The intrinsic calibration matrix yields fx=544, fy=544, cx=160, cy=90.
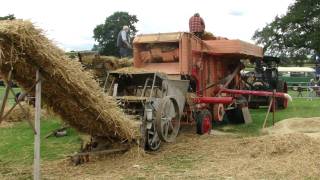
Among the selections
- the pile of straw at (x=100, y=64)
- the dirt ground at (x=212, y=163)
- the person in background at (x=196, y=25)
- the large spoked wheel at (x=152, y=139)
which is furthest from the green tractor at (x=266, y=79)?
the large spoked wheel at (x=152, y=139)

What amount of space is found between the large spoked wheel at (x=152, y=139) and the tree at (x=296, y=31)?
164 feet

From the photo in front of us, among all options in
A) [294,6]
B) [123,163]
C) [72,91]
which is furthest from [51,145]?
[294,6]

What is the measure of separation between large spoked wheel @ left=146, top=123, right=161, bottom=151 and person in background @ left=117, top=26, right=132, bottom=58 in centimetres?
487

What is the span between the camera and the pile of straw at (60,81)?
6.52 metres

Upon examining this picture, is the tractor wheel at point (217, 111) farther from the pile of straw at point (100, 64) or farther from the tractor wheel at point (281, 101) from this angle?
the tractor wheel at point (281, 101)

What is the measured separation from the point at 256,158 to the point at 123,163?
7.05ft

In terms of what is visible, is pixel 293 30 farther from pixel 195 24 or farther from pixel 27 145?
pixel 27 145

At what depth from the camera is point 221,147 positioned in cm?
991

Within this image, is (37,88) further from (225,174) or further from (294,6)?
(294,6)

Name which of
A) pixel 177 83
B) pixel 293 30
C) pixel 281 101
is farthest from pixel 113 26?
pixel 177 83

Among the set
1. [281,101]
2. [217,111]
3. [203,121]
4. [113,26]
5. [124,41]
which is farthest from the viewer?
[113,26]

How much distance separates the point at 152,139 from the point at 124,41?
16.6 ft

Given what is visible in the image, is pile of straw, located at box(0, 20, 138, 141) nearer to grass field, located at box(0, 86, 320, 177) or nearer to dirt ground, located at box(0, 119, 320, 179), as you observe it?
dirt ground, located at box(0, 119, 320, 179)

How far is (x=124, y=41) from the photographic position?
1418 cm
